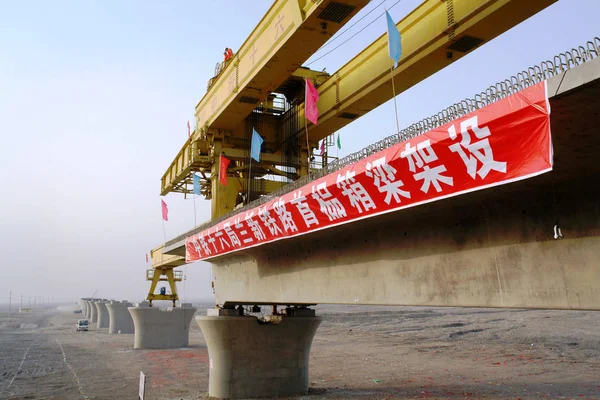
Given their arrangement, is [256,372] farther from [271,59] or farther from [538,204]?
[538,204]

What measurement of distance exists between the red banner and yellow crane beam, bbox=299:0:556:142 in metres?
6.83

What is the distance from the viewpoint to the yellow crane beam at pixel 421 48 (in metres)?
13.1

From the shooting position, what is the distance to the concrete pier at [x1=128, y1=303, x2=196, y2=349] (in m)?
43.7

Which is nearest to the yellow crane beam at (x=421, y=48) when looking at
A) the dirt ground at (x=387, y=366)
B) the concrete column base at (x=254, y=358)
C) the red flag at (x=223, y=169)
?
the red flag at (x=223, y=169)

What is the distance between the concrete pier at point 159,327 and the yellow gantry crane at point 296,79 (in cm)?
1750

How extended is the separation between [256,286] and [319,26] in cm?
1025

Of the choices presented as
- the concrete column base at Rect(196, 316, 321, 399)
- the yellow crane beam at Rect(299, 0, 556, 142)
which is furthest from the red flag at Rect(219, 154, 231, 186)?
the concrete column base at Rect(196, 316, 321, 399)

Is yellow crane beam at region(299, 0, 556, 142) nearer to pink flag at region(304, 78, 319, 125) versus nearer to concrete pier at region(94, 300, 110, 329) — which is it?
pink flag at region(304, 78, 319, 125)

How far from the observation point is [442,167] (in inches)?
303

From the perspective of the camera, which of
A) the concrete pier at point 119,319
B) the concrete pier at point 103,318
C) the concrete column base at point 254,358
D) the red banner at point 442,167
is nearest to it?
the red banner at point 442,167

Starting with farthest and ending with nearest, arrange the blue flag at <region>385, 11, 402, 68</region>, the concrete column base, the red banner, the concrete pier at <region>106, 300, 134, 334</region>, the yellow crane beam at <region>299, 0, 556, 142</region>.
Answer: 1. the concrete pier at <region>106, 300, 134, 334</region>
2. the concrete column base
3. the yellow crane beam at <region>299, 0, 556, 142</region>
4. the blue flag at <region>385, 11, 402, 68</region>
5. the red banner

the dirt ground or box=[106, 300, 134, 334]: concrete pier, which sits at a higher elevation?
box=[106, 300, 134, 334]: concrete pier

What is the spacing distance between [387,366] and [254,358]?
13.0 metres

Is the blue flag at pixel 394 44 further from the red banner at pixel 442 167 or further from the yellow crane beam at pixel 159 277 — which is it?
the yellow crane beam at pixel 159 277
